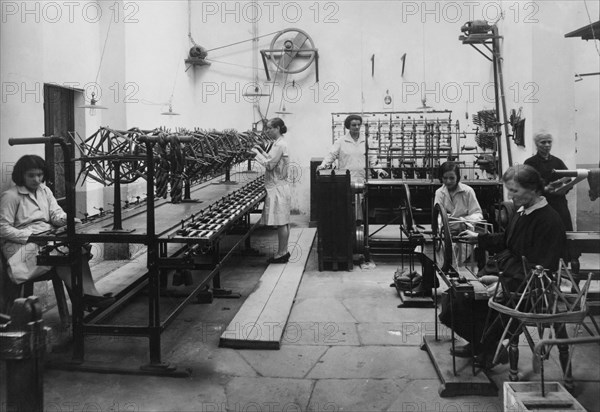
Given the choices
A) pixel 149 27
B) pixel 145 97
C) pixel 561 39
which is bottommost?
pixel 145 97

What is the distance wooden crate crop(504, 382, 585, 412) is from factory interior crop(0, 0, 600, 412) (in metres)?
0.01

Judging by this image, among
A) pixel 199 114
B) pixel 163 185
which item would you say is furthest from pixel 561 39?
pixel 199 114

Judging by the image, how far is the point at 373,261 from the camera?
267 inches

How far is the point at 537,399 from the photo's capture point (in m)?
2.44

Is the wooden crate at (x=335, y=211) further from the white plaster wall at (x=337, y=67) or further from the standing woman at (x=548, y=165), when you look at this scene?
the white plaster wall at (x=337, y=67)

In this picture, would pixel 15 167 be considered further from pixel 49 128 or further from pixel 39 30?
pixel 49 128

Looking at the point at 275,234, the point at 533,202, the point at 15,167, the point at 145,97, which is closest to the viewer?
the point at 533,202

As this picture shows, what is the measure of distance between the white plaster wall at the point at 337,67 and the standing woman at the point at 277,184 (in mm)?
1735

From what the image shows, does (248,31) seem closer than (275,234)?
No

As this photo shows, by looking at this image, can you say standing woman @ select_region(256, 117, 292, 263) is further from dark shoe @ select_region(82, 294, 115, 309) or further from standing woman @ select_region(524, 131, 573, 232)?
dark shoe @ select_region(82, 294, 115, 309)

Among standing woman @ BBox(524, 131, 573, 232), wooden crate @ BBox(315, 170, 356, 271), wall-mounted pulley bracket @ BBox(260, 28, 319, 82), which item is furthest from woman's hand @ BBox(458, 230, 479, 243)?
wall-mounted pulley bracket @ BBox(260, 28, 319, 82)

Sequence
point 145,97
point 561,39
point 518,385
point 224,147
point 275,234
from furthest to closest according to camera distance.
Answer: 1. point 275,234
2. point 145,97
3. point 561,39
4. point 224,147
5. point 518,385

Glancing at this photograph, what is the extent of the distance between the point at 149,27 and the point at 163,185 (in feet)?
13.9

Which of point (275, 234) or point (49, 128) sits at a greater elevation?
point (49, 128)
